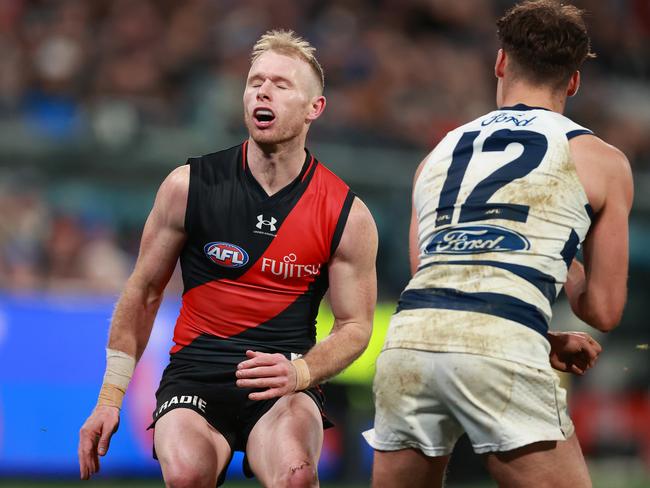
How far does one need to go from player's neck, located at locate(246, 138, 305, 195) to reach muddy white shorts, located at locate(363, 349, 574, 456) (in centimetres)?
147

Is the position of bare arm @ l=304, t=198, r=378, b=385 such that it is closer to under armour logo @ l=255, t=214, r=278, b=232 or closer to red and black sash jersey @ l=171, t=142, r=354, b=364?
red and black sash jersey @ l=171, t=142, r=354, b=364

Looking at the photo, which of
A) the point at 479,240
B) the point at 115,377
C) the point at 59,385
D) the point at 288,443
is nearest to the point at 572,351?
the point at 479,240

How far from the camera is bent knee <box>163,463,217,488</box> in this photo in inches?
201

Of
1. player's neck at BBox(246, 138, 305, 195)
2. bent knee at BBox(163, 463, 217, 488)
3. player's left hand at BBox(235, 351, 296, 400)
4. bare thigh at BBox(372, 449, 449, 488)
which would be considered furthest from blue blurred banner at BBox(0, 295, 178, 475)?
bare thigh at BBox(372, 449, 449, 488)

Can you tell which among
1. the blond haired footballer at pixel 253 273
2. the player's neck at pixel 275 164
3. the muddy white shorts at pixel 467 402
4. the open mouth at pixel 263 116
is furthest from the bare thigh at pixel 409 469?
the open mouth at pixel 263 116

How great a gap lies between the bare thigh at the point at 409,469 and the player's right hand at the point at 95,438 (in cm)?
141

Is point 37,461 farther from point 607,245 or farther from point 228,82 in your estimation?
point 607,245

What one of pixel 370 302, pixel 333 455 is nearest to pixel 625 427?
pixel 333 455

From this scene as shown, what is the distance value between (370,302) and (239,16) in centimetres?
963

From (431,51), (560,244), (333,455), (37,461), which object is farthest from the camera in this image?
(431,51)

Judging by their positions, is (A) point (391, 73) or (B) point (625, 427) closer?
(B) point (625, 427)

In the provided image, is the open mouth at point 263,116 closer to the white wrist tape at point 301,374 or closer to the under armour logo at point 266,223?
the under armour logo at point 266,223

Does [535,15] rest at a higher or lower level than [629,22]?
lower

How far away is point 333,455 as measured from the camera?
11.4 m
